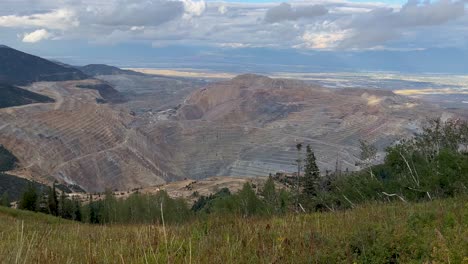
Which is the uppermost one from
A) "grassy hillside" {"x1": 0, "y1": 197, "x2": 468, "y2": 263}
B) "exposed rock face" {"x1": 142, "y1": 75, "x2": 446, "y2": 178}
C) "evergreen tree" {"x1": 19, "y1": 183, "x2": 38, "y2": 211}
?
"grassy hillside" {"x1": 0, "y1": 197, "x2": 468, "y2": 263}

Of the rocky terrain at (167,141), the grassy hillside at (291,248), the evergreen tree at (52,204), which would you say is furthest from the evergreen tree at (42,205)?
the rocky terrain at (167,141)

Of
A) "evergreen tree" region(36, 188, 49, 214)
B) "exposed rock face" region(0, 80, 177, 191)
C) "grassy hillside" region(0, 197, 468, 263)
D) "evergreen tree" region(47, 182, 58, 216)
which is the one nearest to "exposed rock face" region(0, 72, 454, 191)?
"exposed rock face" region(0, 80, 177, 191)

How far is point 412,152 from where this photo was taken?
142ft

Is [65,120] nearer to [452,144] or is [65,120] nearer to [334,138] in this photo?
[334,138]

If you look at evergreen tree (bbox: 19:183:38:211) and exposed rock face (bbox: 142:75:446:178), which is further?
exposed rock face (bbox: 142:75:446:178)

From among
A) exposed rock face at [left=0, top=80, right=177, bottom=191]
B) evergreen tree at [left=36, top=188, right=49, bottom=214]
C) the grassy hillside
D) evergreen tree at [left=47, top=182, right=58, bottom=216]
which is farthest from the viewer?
exposed rock face at [left=0, top=80, right=177, bottom=191]

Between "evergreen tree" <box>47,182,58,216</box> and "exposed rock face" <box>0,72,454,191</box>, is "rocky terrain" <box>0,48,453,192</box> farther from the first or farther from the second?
"evergreen tree" <box>47,182,58,216</box>

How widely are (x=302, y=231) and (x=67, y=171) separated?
13094 centimetres

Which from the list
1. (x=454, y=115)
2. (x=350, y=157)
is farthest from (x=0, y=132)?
(x=454, y=115)

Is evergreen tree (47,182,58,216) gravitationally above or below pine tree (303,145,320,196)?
below

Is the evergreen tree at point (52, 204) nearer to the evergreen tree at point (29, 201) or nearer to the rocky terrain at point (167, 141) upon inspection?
the evergreen tree at point (29, 201)

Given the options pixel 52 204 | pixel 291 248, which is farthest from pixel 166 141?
pixel 291 248

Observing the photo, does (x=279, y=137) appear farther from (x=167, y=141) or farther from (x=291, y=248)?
(x=291, y=248)

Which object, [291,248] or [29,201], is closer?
[291,248]
